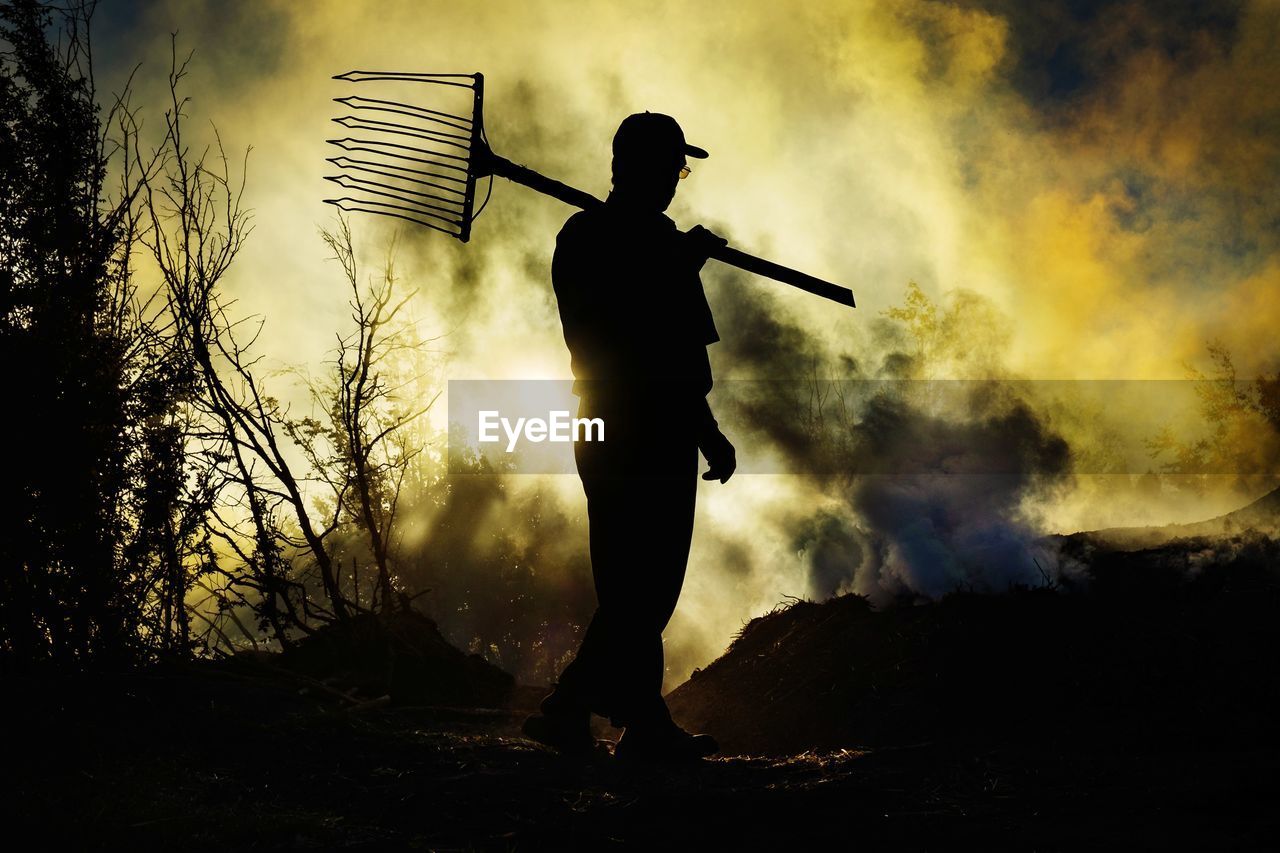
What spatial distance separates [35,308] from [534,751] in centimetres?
369

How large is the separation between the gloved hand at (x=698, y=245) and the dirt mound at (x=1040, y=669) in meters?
2.60

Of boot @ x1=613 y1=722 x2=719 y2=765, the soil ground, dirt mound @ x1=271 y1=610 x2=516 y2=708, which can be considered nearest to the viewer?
the soil ground

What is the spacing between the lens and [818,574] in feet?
40.7

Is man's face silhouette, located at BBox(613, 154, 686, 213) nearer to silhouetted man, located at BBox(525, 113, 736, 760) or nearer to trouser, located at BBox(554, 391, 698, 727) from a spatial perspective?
silhouetted man, located at BBox(525, 113, 736, 760)

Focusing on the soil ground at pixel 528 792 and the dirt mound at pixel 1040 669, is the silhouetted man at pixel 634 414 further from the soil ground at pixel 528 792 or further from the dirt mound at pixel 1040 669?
the dirt mound at pixel 1040 669

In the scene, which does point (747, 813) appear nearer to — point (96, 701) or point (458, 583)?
point (96, 701)

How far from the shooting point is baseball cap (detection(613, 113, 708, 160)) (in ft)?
14.8

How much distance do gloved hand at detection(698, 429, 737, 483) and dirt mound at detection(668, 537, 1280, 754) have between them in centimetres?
167

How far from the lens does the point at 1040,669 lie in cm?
517

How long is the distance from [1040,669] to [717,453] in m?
2.30

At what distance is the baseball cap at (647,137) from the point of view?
4.50 meters

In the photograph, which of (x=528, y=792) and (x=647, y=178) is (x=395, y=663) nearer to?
(x=528, y=792)

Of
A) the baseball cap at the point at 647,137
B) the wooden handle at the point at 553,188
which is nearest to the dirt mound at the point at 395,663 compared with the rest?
the wooden handle at the point at 553,188

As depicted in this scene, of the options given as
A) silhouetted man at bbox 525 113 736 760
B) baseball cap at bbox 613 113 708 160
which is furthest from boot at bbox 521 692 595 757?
baseball cap at bbox 613 113 708 160
